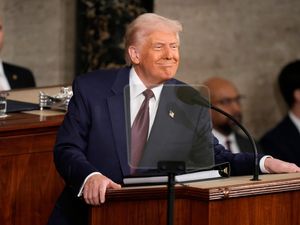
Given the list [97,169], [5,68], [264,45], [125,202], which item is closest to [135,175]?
[125,202]

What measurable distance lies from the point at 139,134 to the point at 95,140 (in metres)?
0.64

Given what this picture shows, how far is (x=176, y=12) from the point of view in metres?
8.26

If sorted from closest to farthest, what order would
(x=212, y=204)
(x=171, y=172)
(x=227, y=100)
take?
(x=171, y=172) < (x=212, y=204) < (x=227, y=100)

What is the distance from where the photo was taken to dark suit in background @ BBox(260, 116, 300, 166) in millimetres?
7348

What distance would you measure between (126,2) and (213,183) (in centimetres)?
397

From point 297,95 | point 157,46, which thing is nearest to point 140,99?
point 157,46

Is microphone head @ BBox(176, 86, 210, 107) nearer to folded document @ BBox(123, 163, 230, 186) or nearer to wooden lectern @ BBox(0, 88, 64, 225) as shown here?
folded document @ BBox(123, 163, 230, 186)

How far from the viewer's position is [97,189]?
13.9ft

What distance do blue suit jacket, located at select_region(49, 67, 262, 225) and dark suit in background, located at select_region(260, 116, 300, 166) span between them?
257cm

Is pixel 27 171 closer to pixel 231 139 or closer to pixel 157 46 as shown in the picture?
pixel 157 46

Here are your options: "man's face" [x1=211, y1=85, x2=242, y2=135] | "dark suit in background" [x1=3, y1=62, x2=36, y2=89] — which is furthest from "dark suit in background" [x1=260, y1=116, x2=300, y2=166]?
"dark suit in background" [x1=3, y1=62, x2=36, y2=89]

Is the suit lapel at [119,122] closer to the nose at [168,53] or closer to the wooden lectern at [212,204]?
the nose at [168,53]

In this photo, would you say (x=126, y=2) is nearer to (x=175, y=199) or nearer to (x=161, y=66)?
(x=161, y=66)

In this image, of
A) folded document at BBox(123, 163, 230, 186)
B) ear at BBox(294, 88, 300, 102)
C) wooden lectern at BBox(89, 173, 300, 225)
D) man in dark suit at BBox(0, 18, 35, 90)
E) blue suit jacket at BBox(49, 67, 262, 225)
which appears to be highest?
man in dark suit at BBox(0, 18, 35, 90)
